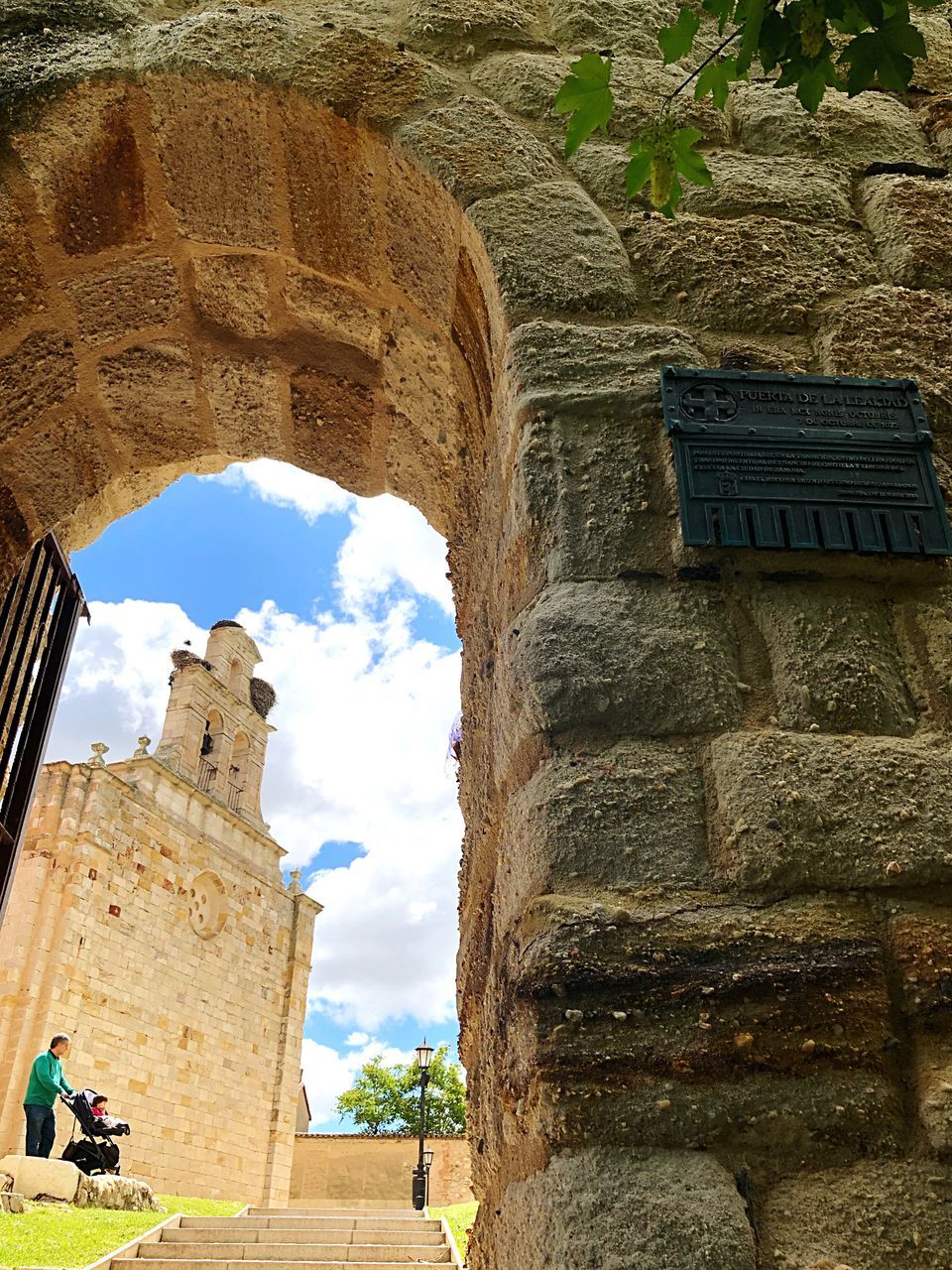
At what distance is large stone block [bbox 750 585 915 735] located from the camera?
1.29 metres

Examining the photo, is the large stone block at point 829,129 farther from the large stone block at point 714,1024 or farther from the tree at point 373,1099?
the tree at point 373,1099

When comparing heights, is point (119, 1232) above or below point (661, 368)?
below

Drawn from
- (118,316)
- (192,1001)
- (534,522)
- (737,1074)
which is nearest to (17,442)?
(118,316)

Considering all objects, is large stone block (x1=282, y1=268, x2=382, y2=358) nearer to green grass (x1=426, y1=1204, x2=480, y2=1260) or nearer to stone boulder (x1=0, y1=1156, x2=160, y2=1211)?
green grass (x1=426, y1=1204, x2=480, y2=1260)

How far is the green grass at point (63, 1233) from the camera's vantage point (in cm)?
605

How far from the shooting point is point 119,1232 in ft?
24.5

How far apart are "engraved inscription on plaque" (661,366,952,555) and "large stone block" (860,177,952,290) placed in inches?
15.3

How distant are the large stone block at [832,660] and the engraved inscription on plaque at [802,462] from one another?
0.09 meters

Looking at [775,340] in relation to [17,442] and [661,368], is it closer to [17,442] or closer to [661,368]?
[661,368]

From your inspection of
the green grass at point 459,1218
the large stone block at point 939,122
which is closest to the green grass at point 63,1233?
the green grass at point 459,1218

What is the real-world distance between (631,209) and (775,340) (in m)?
0.42

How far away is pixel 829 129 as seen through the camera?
6.92 ft

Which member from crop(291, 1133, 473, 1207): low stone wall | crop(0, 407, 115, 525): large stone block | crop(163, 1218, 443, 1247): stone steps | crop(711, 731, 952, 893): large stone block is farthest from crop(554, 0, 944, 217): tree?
crop(291, 1133, 473, 1207): low stone wall

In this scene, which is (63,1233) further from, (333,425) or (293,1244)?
(333,425)
